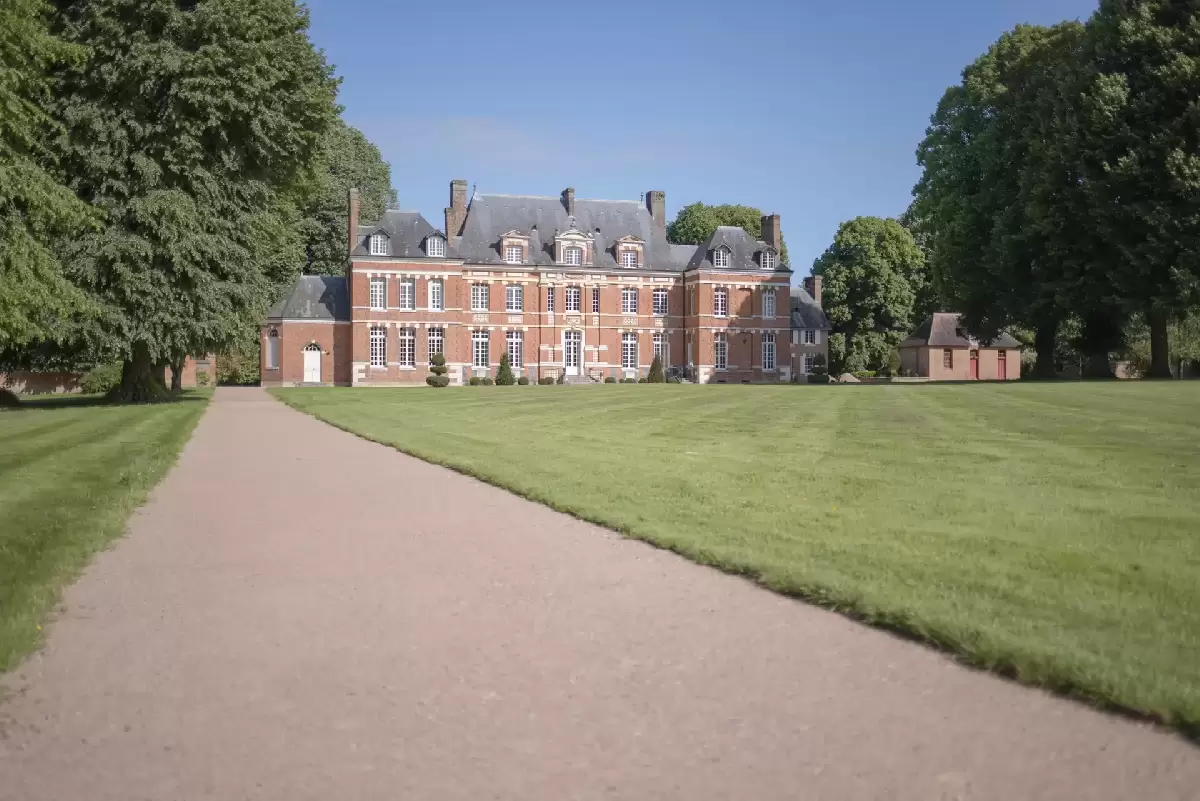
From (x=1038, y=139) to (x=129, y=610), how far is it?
127 ft

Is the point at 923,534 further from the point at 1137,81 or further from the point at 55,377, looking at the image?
the point at 55,377

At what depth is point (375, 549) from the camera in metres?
7.14

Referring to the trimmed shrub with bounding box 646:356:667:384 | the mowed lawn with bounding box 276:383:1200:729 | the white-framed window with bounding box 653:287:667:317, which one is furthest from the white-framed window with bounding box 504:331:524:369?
the mowed lawn with bounding box 276:383:1200:729

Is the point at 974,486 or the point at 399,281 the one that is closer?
the point at 974,486

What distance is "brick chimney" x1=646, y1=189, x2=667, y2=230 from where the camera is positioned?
62344mm

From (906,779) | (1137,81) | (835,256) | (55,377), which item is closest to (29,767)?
(906,779)

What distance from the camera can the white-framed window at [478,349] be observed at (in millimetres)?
58781

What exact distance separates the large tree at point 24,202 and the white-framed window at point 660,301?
42364mm

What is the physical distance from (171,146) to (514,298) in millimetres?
33742

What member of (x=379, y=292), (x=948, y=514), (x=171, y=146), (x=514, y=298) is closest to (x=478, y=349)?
(x=514, y=298)

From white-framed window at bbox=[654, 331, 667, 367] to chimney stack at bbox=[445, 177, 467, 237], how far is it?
13531mm

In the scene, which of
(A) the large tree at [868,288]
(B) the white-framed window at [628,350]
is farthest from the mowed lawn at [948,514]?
(A) the large tree at [868,288]

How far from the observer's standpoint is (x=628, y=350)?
61.4 metres

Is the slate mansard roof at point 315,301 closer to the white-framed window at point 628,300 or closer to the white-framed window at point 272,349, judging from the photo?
the white-framed window at point 272,349
